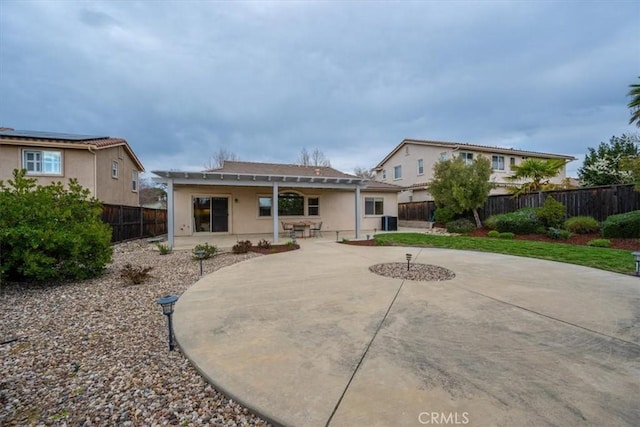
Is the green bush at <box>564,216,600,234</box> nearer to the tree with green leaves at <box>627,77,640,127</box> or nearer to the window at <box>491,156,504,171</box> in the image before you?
the tree with green leaves at <box>627,77,640,127</box>

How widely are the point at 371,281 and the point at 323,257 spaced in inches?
112

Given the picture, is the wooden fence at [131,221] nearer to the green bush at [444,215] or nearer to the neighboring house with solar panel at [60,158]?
the neighboring house with solar panel at [60,158]

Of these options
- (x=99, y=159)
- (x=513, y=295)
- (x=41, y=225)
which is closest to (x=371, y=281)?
(x=513, y=295)

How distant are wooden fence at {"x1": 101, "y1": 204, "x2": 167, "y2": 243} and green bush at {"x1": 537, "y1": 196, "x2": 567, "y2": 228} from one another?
17651 mm

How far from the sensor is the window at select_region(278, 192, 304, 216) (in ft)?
51.1

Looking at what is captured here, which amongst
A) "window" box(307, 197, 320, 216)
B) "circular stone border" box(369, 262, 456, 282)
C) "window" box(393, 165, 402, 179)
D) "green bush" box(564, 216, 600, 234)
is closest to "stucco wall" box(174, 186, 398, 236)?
"window" box(307, 197, 320, 216)

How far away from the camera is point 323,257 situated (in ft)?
25.9

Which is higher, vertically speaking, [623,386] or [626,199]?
[626,199]

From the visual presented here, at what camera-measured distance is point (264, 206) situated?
1534 centimetres

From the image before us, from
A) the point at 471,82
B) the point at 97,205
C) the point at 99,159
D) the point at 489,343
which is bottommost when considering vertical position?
the point at 489,343

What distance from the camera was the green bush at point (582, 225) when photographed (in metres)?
10.5

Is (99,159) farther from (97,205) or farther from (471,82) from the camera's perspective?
(471,82)

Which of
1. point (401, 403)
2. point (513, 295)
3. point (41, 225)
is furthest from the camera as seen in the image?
point (41, 225)

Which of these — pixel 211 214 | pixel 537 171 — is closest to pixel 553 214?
pixel 537 171
